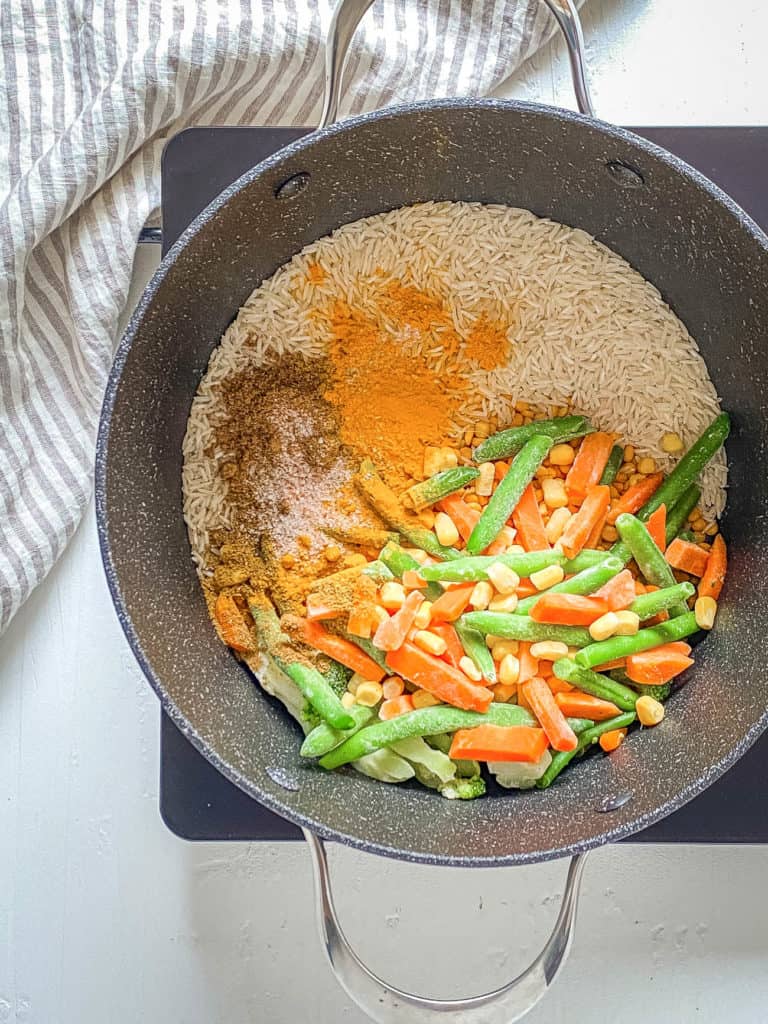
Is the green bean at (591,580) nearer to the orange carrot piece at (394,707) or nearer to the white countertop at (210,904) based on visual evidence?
the orange carrot piece at (394,707)

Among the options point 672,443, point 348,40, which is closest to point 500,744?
point 672,443

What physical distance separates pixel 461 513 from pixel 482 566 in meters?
0.10

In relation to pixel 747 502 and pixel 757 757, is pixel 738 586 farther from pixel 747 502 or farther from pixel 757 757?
pixel 757 757

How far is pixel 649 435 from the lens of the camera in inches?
63.6

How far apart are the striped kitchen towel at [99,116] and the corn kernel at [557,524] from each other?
Result: 0.74m

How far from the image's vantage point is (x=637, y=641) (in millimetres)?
1499

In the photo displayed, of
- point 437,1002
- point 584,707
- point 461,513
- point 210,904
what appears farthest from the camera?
point 210,904

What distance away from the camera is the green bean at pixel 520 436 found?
1602 millimetres

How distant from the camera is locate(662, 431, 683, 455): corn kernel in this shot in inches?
62.8

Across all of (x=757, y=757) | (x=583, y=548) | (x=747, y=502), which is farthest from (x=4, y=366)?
(x=757, y=757)

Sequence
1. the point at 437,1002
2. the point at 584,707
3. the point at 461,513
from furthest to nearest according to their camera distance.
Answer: the point at 461,513, the point at 584,707, the point at 437,1002

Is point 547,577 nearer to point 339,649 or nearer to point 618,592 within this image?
point 618,592

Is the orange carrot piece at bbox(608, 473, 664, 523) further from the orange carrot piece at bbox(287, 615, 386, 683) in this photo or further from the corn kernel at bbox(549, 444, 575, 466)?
the orange carrot piece at bbox(287, 615, 386, 683)

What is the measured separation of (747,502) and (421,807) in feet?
2.22
